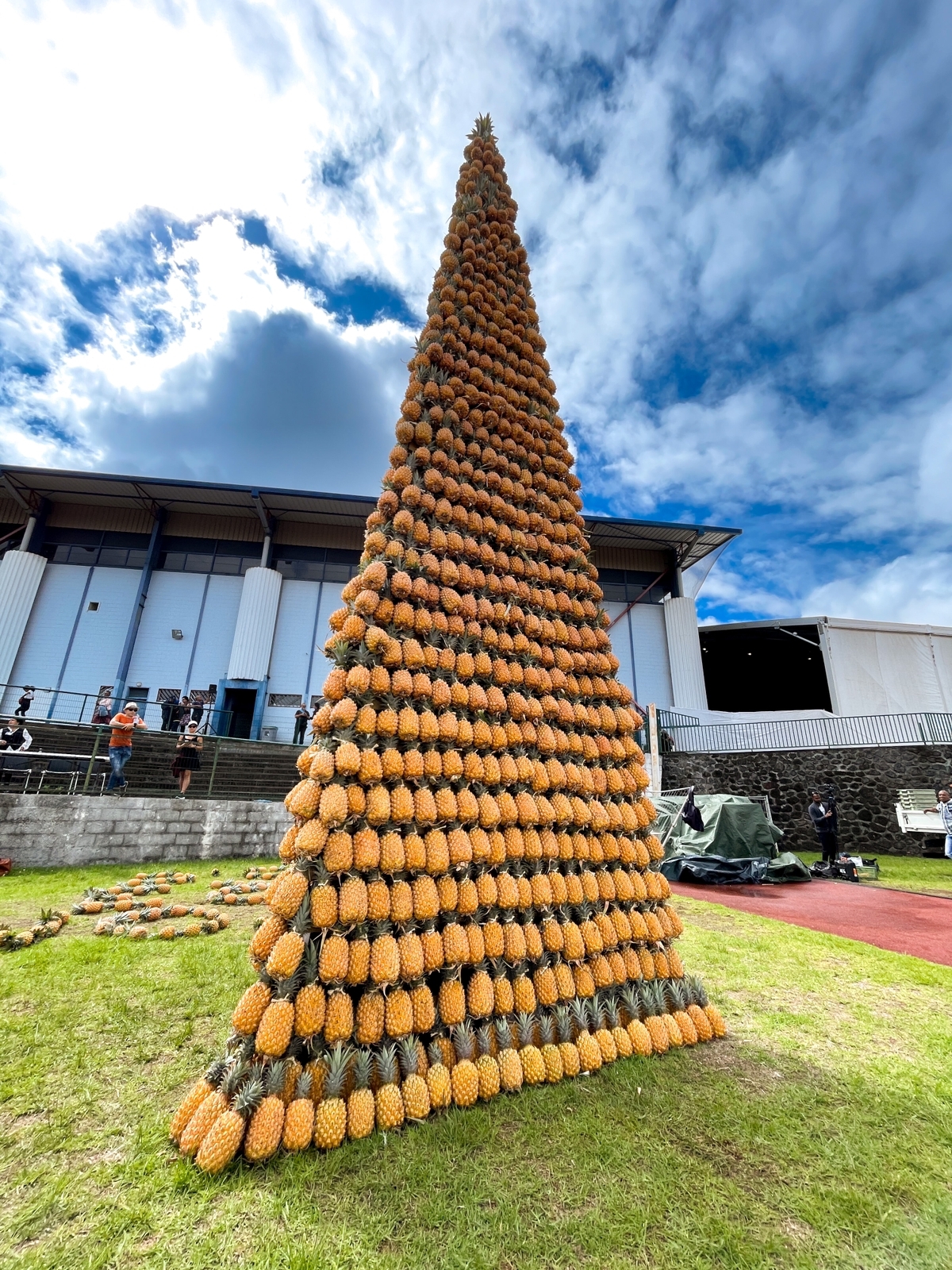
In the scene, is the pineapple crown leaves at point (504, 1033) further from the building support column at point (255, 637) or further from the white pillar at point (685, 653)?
the white pillar at point (685, 653)

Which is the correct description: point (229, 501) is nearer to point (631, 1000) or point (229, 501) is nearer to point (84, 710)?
point (84, 710)

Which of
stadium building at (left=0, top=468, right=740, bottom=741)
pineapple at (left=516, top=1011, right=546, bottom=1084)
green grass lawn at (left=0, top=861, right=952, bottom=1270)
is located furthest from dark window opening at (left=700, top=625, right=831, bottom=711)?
pineapple at (left=516, top=1011, right=546, bottom=1084)

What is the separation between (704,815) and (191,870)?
35.4ft

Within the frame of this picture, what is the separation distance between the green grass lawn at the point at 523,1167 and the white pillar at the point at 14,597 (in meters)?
24.6

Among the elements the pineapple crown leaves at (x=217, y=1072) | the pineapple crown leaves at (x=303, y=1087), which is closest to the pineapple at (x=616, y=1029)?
the pineapple crown leaves at (x=303, y=1087)

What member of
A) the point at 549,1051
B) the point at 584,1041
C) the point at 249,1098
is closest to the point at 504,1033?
the point at 549,1051

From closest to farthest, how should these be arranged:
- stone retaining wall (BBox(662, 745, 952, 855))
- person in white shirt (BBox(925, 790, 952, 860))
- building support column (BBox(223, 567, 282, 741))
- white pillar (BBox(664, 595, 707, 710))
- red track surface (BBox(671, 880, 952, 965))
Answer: red track surface (BBox(671, 880, 952, 965))
person in white shirt (BBox(925, 790, 952, 860))
stone retaining wall (BBox(662, 745, 952, 855))
building support column (BBox(223, 567, 282, 741))
white pillar (BBox(664, 595, 707, 710))

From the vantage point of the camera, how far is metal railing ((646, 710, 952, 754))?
17.8 m

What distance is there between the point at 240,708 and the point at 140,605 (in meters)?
6.65

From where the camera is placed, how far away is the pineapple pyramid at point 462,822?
2533mm

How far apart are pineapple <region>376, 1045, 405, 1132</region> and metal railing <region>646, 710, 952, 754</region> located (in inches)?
794

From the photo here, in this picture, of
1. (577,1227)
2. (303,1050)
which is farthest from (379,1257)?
(303,1050)

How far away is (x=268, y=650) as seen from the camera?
22.9 m

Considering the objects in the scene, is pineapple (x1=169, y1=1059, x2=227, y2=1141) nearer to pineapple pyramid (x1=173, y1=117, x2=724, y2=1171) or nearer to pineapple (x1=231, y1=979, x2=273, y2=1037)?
pineapple pyramid (x1=173, y1=117, x2=724, y2=1171)
